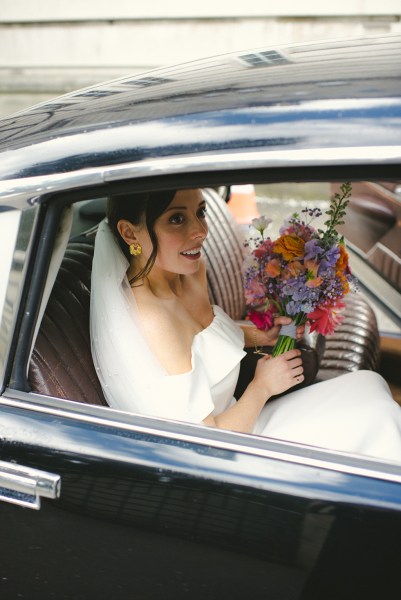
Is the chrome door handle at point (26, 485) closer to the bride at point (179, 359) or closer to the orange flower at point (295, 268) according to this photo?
the bride at point (179, 359)

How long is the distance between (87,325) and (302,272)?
0.58m

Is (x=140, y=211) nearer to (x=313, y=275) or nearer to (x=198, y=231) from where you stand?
(x=198, y=231)

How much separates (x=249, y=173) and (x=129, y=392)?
696 millimetres

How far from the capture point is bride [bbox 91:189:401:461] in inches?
69.1

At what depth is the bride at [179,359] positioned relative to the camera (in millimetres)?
1755

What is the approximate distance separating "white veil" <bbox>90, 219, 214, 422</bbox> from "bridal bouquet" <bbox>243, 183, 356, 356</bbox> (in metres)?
0.34

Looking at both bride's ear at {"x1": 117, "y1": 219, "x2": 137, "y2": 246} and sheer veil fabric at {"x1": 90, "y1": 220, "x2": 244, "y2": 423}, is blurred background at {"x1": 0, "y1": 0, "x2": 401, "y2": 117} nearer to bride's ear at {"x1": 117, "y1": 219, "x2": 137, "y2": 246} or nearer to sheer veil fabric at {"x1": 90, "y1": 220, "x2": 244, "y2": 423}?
bride's ear at {"x1": 117, "y1": 219, "x2": 137, "y2": 246}

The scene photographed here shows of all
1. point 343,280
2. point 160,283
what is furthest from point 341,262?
point 160,283

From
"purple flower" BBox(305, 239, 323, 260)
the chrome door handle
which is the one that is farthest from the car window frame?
"purple flower" BBox(305, 239, 323, 260)

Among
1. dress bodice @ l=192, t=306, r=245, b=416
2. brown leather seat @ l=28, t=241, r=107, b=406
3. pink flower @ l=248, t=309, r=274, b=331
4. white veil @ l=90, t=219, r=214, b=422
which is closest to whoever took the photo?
brown leather seat @ l=28, t=241, r=107, b=406

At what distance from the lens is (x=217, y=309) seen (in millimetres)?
2348

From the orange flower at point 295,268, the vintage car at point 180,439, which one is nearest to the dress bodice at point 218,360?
the orange flower at point 295,268

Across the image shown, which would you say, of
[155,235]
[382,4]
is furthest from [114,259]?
[382,4]

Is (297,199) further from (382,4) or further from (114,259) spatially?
(114,259)
